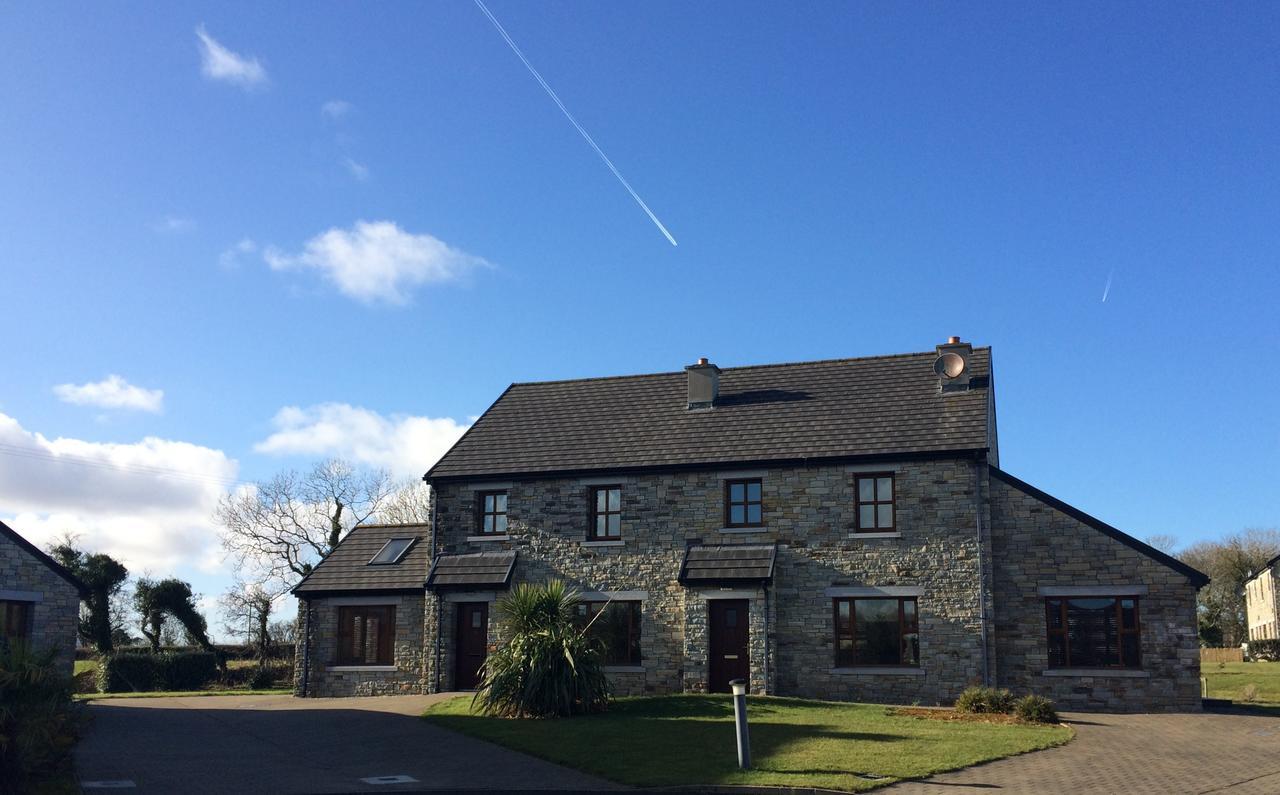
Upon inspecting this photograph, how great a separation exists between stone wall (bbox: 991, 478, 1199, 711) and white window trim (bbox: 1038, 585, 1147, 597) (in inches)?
1.6

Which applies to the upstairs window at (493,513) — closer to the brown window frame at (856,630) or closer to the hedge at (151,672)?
the brown window frame at (856,630)

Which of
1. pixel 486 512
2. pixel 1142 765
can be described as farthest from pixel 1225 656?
pixel 1142 765

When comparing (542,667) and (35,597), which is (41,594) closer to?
(35,597)

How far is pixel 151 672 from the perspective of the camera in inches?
1353

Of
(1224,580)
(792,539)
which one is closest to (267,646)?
(792,539)

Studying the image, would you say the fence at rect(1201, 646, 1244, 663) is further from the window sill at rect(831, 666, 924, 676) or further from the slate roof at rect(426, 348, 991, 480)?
the window sill at rect(831, 666, 924, 676)

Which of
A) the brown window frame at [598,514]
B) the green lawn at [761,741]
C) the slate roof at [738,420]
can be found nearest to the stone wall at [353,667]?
the slate roof at [738,420]

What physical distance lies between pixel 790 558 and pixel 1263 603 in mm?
55302

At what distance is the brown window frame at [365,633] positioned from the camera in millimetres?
28500

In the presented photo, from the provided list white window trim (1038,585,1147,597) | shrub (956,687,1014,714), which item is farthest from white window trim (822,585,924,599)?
shrub (956,687,1014,714)

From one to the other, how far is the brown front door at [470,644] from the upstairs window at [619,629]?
8.61 feet

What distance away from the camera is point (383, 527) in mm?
31312

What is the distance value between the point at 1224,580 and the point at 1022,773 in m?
63.4

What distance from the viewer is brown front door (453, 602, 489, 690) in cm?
2728
